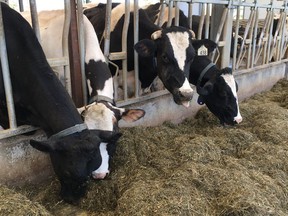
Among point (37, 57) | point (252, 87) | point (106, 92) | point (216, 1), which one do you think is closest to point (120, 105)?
point (106, 92)

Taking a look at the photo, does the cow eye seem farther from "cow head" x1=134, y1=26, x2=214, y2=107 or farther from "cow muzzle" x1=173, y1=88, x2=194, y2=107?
"cow muzzle" x1=173, y1=88, x2=194, y2=107

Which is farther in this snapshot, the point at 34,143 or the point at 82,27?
the point at 82,27

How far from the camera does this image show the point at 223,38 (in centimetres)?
543

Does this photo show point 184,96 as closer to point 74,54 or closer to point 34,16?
point 74,54

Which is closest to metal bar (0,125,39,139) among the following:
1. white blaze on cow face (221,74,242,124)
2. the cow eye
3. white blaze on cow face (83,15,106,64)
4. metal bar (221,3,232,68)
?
white blaze on cow face (83,15,106,64)

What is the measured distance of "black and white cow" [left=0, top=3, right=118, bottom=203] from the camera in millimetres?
2422

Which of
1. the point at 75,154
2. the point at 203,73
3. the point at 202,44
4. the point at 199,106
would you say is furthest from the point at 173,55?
the point at 75,154

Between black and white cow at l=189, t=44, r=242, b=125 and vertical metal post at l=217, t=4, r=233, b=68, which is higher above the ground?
vertical metal post at l=217, t=4, r=233, b=68

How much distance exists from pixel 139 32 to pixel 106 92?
1.46m

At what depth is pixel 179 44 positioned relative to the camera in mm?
3729

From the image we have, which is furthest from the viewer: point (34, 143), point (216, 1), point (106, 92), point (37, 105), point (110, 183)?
point (216, 1)

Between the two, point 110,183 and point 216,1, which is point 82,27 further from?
point 216,1

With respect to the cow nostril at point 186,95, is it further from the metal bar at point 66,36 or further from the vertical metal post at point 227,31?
the vertical metal post at point 227,31

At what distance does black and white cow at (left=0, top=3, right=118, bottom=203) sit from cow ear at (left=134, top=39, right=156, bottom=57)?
131 cm
